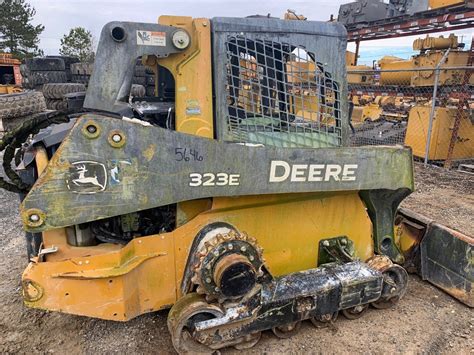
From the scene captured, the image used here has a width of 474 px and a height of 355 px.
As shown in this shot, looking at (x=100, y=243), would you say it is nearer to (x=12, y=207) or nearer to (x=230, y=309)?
(x=230, y=309)

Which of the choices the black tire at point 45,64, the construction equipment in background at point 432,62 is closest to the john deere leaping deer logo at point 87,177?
the construction equipment in background at point 432,62

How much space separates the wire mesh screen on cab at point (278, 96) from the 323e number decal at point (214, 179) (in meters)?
0.28

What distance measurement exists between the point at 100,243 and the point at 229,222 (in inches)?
34.3

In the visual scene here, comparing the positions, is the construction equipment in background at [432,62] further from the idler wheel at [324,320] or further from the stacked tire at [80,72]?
the stacked tire at [80,72]

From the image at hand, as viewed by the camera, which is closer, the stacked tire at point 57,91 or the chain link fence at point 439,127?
the chain link fence at point 439,127

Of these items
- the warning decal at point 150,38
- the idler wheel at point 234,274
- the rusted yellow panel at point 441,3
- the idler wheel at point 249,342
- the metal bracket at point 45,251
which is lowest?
the idler wheel at point 249,342

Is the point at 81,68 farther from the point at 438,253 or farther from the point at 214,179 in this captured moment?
the point at 438,253

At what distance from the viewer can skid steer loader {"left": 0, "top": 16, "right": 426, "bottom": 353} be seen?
206cm

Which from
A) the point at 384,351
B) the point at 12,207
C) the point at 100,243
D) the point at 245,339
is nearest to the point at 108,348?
the point at 100,243

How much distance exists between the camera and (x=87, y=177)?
199 cm

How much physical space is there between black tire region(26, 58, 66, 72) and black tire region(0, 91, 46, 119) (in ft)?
18.6

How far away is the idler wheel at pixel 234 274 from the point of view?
7.41ft

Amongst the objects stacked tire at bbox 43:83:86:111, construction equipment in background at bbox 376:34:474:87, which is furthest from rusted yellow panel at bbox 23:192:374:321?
stacked tire at bbox 43:83:86:111

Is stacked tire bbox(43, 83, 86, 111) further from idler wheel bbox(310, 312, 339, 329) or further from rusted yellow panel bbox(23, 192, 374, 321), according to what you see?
idler wheel bbox(310, 312, 339, 329)
